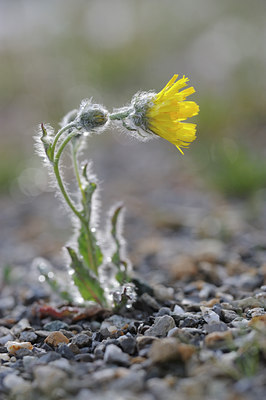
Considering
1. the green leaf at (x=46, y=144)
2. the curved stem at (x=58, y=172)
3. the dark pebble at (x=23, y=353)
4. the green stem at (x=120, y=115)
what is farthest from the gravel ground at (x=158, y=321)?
the green stem at (x=120, y=115)

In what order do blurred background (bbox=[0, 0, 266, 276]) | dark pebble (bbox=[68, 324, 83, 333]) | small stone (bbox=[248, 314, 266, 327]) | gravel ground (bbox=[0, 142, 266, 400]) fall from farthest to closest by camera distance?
1. blurred background (bbox=[0, 0, 266, 276])
2. dark pebble (bbox=[68, 324, 83, 333])
3. small stone (bbox=[248, 314, 266, 327])
4. gravel ground (bbox=[0, 142, 266, 400])

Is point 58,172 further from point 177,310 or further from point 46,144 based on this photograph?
point 177,310

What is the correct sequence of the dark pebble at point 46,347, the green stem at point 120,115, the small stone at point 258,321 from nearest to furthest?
the small stone at point 258,321, the dark pebble at point 46,347, the green stem at point 120,115

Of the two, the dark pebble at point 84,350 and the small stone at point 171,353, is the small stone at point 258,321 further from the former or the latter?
the dark pebble at point 84,350

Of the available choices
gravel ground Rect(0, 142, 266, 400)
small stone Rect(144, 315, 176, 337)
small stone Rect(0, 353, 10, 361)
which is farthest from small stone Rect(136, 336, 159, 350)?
small stone Rect(0, 353, 10, 361)

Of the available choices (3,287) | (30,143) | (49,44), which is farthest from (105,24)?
(3,287)

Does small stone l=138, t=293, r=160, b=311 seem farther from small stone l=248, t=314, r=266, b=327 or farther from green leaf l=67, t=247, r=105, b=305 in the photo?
small stone l=248, t=314, r=266, b=327

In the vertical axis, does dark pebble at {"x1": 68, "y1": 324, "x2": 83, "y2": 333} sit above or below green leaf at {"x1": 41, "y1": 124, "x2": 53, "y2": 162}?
below
